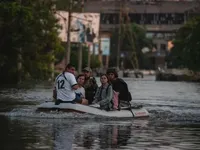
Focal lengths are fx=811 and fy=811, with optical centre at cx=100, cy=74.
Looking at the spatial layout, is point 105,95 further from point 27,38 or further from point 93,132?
point 27,38

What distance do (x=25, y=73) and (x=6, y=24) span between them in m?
7.52

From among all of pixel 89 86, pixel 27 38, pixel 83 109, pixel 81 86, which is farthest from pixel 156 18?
pixel 83 109

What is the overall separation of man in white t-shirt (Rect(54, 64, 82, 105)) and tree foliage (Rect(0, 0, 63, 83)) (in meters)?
37.0

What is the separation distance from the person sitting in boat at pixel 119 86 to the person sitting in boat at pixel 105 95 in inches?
22.3

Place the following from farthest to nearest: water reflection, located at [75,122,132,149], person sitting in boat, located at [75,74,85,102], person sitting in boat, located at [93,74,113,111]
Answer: person sitting in boat, located at [75,74,85,102]
person sitting in boat, located at [93,74,113,111]
water reflection, located at [75,122,132,149]

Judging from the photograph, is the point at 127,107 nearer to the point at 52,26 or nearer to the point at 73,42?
the point at 52,26

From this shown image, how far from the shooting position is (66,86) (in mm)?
24375

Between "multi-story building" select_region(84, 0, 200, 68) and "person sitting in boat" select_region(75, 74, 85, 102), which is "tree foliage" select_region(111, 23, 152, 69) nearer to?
"multi-story building" select_region(84, 0, 200, 68)

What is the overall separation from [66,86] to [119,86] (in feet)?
7.37

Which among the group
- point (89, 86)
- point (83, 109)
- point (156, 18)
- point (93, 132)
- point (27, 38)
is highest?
point (156, 18)

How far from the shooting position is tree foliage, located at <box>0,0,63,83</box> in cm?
6284

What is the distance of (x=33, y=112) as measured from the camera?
24.9 meters

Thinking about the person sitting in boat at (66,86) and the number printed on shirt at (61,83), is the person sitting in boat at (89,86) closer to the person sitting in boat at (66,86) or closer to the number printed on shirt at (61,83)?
the person sitting in boat at (66,86)

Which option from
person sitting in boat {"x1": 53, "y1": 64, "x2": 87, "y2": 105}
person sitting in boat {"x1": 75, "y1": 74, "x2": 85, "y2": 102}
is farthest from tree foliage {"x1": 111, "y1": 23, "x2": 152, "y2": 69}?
person sitting in boat {"x1": 53, "y1": 64, "x2": 87, "y2": 105}
